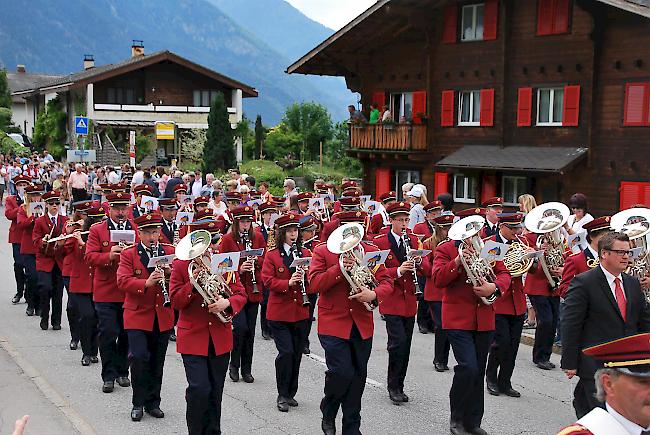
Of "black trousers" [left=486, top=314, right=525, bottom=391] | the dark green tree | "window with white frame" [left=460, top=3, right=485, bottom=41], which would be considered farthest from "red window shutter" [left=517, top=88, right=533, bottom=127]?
the dark green tree

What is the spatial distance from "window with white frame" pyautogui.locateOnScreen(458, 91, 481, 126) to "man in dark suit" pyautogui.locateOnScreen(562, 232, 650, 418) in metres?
21.6

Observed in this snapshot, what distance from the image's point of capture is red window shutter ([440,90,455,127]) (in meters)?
28.6

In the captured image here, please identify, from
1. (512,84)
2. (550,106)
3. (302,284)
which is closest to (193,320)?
(302,284)

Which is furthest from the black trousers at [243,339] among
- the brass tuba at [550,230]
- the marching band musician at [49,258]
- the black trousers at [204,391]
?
the brass tuba at [550,230]

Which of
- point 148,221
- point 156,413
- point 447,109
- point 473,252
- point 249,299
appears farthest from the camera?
point 447,109

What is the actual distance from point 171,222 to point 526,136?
16.7 meters

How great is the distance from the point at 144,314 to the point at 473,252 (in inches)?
139

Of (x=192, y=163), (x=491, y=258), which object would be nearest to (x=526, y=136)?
(x=491, y=258)

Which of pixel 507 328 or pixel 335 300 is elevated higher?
pixel 335 300

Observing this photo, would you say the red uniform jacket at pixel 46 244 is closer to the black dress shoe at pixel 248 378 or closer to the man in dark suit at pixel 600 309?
the black dress shoe at pixel 248 378

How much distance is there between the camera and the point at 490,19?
89.3 feet

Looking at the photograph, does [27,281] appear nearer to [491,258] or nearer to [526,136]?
[491,258]

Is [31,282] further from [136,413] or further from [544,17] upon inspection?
[544,17]

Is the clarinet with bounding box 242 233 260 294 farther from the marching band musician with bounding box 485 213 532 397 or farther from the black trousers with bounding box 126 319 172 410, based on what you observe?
the marching band musician with bounding box 485 213 532 397
